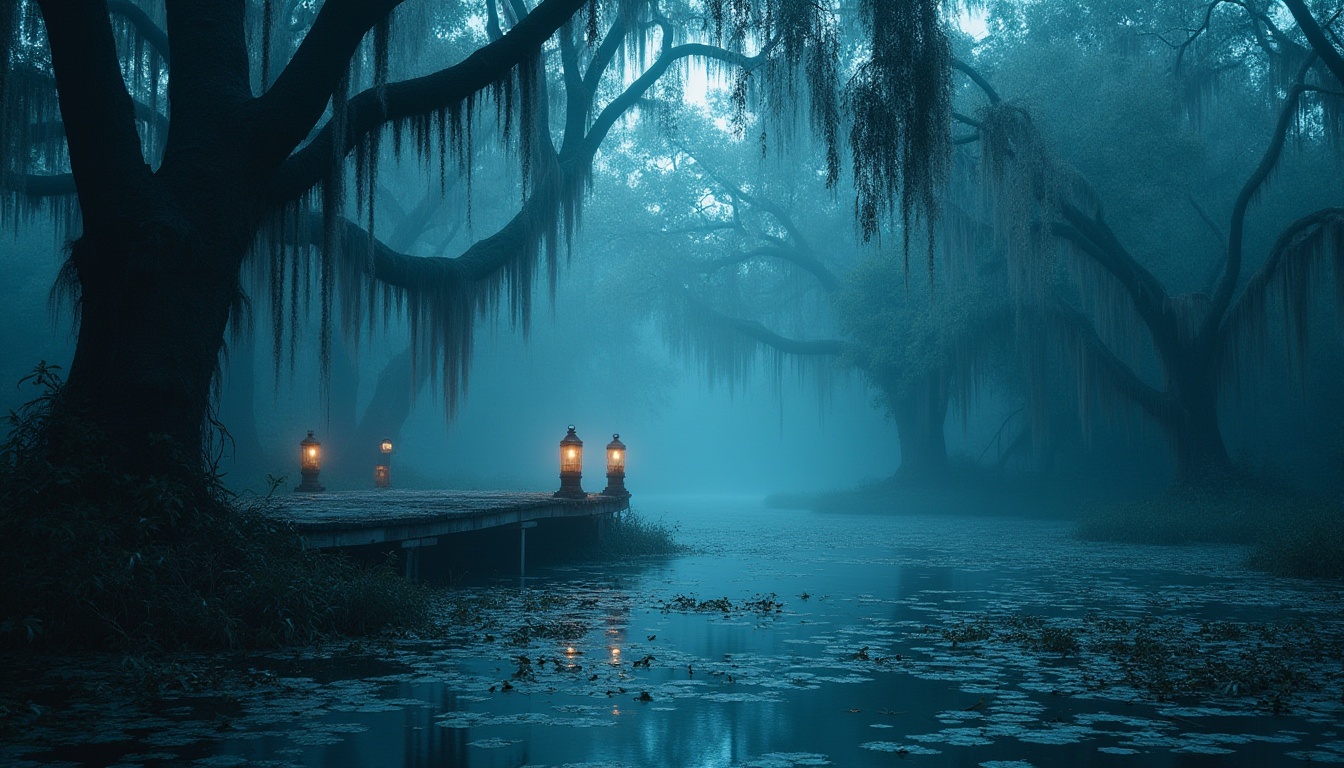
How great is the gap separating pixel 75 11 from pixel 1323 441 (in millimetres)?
28205

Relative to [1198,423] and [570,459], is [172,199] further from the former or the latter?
[1198,423]

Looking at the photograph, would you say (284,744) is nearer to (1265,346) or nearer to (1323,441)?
(1265,346)

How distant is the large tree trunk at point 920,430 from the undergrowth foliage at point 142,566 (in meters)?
26.2

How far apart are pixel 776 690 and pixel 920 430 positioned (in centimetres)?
2853

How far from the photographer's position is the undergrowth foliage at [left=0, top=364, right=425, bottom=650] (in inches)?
242

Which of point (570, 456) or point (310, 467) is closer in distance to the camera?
point (570, 456)

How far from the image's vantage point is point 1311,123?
28.3m

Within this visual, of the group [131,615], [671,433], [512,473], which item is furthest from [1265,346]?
[671,433]

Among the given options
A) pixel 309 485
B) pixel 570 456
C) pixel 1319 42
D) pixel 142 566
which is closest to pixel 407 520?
pixel 142 566

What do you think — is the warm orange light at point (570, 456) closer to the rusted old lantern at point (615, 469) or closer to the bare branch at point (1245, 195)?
the rusted old lantern at point (615, 469)

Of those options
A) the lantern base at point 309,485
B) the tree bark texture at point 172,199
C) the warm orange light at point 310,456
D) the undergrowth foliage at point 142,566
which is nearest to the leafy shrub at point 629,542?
the lantern base at point 309,485

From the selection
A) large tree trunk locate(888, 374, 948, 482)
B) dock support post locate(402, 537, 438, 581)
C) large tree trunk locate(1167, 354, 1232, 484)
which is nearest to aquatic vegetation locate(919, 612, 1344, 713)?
dock support post locate(402, 537, 438, 581)

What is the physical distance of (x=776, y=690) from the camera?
544 cm

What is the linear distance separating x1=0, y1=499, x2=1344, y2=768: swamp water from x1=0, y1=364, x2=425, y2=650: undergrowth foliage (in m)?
0.54
